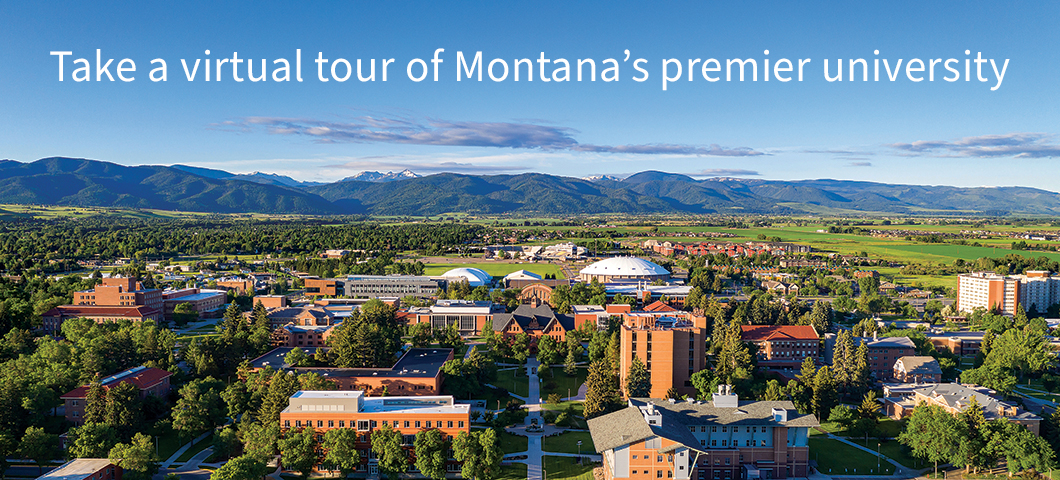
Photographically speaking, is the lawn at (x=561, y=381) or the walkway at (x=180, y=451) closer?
the walkway at (x=180, y=451)

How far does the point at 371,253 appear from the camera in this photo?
12269 centimetres

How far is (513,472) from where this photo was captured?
30016 millimetres

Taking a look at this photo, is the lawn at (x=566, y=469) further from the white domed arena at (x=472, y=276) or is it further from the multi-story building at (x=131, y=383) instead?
the white domed arena at (x=472, y=276)

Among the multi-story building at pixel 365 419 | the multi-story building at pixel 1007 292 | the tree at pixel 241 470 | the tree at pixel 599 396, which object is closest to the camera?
the tree at pixel 241 470

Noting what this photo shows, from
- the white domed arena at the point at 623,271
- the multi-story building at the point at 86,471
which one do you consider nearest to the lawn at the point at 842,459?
the multi-story building at the point at 86,471

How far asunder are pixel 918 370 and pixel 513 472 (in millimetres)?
30177

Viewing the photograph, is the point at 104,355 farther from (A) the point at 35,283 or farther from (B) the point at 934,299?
(B) the point at 934,299

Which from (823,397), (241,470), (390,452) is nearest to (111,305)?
(241,470)

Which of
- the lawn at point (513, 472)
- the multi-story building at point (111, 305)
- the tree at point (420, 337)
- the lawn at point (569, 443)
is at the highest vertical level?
the multi-story building at point (111, 305)

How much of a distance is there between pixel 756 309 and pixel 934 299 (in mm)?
31470

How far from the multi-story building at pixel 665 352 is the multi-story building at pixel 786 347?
9579 mm

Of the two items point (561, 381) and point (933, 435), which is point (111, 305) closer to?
point (561, 381)

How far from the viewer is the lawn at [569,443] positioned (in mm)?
32656

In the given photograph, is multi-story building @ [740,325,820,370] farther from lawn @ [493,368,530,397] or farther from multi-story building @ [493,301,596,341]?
lawn @ [493,368,530,397]
